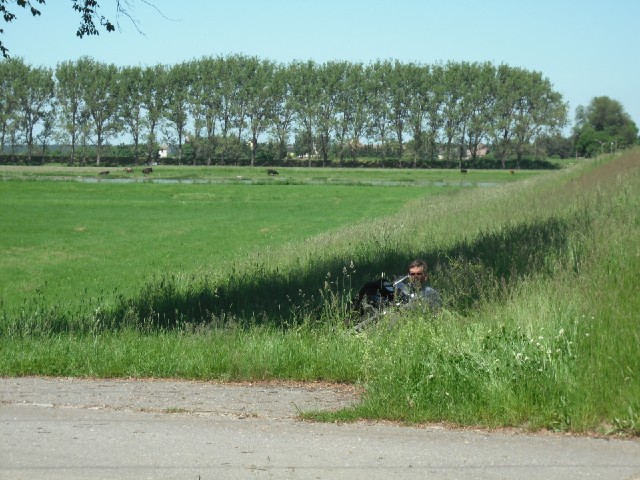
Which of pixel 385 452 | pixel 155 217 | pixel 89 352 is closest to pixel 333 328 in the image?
pixel 89 352

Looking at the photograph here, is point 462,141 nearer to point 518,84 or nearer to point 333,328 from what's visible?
point 518,84

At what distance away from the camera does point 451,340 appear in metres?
8.89

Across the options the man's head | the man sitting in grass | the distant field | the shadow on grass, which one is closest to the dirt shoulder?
the man sitting in grass

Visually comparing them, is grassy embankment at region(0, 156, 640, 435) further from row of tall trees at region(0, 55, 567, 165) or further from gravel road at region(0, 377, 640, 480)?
row of tall trees at region(0, 55, 567, 165)

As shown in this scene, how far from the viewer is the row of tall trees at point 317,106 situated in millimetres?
144250

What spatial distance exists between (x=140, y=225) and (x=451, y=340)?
37.3 meters

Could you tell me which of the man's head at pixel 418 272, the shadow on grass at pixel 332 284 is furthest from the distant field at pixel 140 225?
the man's head at pixel 418 272

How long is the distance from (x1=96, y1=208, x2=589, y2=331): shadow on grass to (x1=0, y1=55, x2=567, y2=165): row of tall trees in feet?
418

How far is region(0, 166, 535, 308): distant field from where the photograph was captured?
25.7m

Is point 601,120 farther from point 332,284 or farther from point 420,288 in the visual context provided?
point 420,288

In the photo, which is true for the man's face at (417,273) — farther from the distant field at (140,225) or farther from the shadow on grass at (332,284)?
the distant field at (140,225)

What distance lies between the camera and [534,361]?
7.95 metres

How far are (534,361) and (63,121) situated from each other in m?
141

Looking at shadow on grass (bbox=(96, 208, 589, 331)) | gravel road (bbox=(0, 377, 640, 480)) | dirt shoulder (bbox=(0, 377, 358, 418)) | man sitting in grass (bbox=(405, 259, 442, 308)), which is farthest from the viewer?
shadow on grass (bbox=(96, 208, 589, 331))
